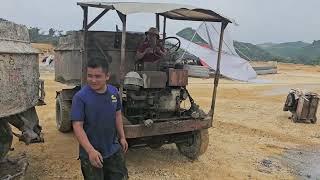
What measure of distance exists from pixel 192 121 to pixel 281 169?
5.52ft

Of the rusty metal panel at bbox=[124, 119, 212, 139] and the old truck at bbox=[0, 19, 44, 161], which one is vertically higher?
the old truck at bbox=[0, 19, 44, 161]

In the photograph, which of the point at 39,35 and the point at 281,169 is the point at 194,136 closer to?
the point at 281,169

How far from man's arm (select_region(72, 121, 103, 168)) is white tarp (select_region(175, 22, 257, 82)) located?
61.9 ft

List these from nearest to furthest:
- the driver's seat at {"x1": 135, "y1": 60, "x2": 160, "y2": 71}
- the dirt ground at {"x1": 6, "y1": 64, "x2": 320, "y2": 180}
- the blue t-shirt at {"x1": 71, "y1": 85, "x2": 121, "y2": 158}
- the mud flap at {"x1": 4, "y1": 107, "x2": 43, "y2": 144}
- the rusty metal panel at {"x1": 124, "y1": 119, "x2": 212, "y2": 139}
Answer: the blue t-shirt at {"x1": 71, "y1": 85, "x2": 121, "y2": 158} < the mud flap at {"x1": 4, "y1": 107, "x2": 43, "y2": 144} < the rusty metal panel at {"x1": 124, "y1": 119, "x2": 212, "y2": 139} < the dirt ground at {"x1": 6, "y1": 64, "x2": 320, "y2": 180} < the driver's seat at {"x1": 135, "y1": 60, "x2": 160, "y2": 71}

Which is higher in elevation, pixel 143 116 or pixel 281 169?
pixel 143 116

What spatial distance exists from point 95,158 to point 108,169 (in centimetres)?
44

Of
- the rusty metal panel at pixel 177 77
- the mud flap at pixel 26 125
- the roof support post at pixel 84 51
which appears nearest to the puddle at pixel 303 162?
the rusty metal panel at pixel 177 77

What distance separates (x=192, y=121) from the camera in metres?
7.70

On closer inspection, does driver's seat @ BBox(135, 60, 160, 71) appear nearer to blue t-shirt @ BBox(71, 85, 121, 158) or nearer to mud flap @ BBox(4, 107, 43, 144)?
mud flap @ BBox(4, 107, 43, 144)

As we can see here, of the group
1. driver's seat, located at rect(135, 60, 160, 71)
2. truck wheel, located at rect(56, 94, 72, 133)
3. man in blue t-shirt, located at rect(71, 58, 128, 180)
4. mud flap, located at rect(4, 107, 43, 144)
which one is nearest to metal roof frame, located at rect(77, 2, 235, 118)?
driver's seat, located at rect(135, 60, 160, 71)

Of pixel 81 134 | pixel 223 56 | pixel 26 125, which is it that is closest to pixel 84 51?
pixel 26 125

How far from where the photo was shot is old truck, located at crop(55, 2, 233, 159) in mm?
7199

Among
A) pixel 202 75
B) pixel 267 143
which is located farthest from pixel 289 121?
pixel 202 75

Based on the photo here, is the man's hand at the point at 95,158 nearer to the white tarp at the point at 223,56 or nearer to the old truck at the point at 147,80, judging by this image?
the old truck at the point at 147,80
